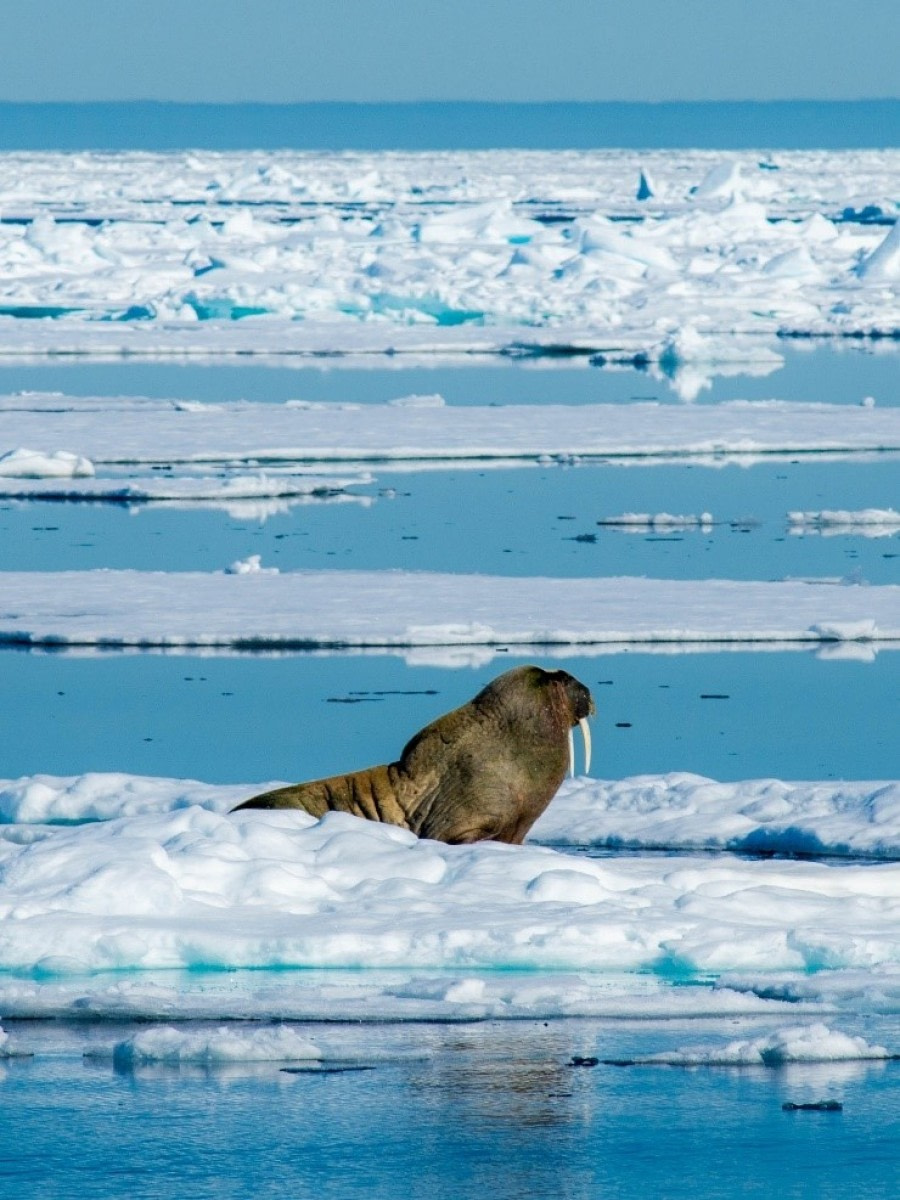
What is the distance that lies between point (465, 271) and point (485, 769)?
24543 mm

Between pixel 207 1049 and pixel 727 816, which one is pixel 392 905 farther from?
pixel 727 816

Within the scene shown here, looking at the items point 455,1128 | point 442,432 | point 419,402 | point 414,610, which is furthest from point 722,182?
point 455,1128

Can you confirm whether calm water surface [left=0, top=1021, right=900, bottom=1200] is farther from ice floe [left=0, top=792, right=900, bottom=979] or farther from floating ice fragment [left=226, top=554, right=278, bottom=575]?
floating ice fragment [left=226, top=554, right=278, bottom=575]

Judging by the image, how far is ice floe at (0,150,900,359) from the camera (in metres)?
25.4

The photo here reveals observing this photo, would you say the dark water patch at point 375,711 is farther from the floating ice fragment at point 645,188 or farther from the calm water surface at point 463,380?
the floating ice fragment at point 645,188

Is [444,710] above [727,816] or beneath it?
above

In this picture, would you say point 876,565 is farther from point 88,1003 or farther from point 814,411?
point 88,1003

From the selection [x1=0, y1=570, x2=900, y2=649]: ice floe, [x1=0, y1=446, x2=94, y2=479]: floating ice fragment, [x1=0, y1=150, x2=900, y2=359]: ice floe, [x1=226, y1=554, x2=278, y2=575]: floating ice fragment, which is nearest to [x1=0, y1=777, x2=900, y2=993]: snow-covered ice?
[x1=0, y1=570, x2=900, y2=649]: ice floe

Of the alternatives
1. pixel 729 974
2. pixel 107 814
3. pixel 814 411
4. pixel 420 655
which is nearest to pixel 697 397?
pixel 814 411

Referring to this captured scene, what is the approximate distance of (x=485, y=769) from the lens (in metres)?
5.75

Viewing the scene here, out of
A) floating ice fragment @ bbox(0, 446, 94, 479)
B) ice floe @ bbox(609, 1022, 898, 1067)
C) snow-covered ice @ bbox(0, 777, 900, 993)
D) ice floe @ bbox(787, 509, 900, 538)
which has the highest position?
floating ice fragment @ bbox(0, 446, 94, 479)

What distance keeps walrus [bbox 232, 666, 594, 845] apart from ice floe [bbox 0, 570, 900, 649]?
3451mm

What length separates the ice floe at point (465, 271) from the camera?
25391 mm

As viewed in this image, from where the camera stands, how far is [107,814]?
6.31 meters
